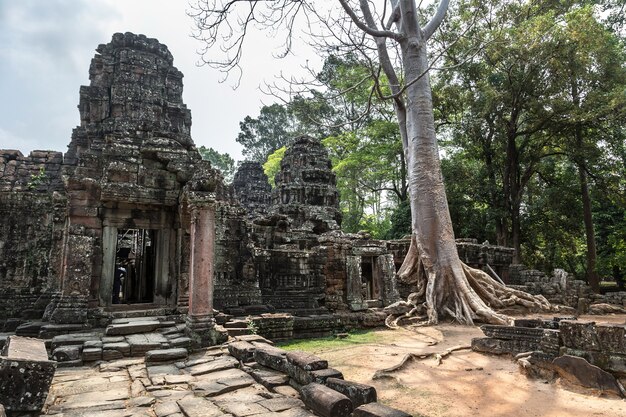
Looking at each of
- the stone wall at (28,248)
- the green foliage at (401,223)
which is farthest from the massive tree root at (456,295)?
the green foliage at (401,223)

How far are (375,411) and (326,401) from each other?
503mm

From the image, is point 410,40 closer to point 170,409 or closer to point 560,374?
point 560,374

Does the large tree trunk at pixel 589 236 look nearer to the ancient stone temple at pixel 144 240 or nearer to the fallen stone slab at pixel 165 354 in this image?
the ancient stone temple at pixel 144 240

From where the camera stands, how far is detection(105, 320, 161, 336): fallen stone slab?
6.33 meters

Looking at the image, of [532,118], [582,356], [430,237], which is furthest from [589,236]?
[582,356]

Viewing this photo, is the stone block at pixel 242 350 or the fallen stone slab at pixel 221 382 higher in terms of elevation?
the stone block at pixel 242 350

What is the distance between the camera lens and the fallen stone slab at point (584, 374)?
161 inches

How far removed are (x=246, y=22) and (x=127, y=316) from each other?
22.6 ft

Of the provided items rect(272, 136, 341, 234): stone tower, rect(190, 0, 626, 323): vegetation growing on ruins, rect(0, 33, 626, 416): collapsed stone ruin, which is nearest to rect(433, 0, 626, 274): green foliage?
rect(190, 0, 626, 323): vegetation growing on ruins

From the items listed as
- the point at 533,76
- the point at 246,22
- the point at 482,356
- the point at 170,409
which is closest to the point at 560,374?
the point at 482,356

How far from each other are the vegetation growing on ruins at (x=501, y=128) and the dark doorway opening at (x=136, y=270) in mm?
6303

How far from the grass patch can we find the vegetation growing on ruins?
7.13 feet

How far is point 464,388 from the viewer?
14.7 ft

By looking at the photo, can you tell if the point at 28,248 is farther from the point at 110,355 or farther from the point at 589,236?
the point at 589,236
